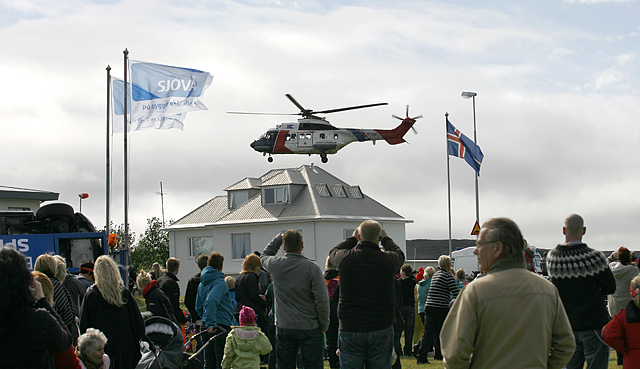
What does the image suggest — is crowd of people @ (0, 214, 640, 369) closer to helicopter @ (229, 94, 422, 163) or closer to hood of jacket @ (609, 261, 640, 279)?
hood of jacket @ (609, 261, 640, 279)

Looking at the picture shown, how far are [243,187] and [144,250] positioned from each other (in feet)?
44.7

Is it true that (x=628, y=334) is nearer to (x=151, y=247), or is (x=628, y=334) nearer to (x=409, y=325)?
(x=409, y=325)

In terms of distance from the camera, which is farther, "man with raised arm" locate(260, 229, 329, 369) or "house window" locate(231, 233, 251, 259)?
"house window" locate(231, 233, 251, 259)

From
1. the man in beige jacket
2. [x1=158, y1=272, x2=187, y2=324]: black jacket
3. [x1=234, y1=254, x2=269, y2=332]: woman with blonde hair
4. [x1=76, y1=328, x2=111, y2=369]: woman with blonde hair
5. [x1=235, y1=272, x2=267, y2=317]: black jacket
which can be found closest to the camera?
the man in beige jacket

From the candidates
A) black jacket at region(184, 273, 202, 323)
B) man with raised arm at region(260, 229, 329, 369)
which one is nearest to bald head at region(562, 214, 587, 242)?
man with raised arm at region(260, 229, 329, 369)

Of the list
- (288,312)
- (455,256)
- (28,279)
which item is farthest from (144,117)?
(455,256)

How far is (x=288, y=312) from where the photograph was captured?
297 inches

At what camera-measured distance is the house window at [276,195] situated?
47684mm

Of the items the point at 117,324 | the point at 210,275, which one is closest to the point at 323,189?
the point at 210,275

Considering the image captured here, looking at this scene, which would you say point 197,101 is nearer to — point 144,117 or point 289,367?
point 144,117

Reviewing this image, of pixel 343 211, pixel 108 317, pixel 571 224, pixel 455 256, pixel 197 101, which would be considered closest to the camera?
pixel 108 317

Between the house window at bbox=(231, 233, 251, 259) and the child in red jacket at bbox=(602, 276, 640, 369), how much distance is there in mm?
40863

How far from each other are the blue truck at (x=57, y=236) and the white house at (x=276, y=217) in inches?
1188

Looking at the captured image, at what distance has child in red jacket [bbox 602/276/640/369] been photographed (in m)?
6.76
